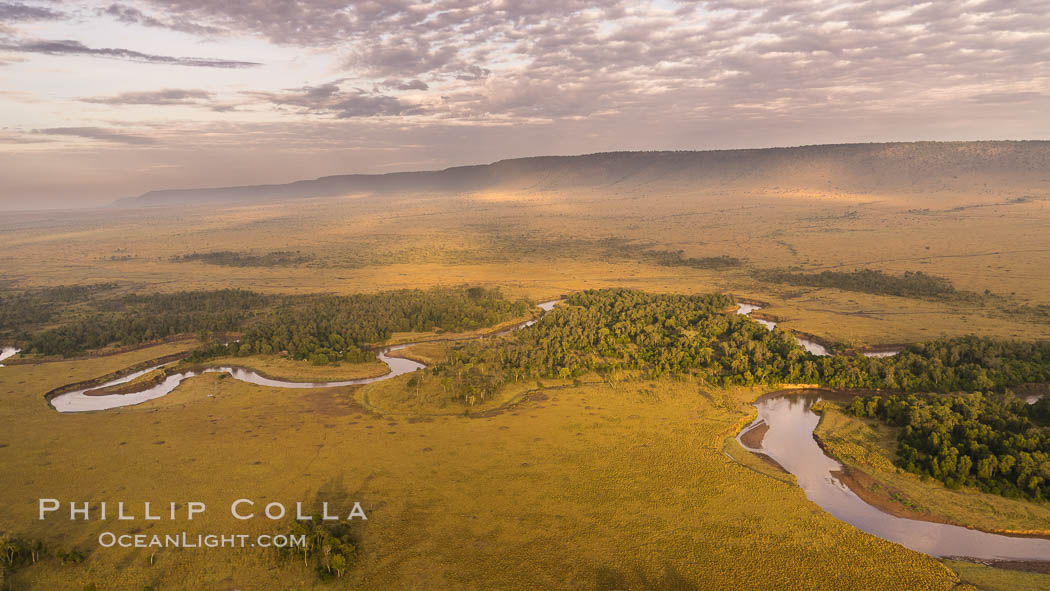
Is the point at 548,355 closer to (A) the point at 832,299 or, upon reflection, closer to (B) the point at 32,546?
(B) the point at 32,546

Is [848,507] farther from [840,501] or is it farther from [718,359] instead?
[718,359]

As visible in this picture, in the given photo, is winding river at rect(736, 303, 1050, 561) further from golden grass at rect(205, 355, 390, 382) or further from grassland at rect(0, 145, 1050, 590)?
golden grass at rect(205, 355, 390, 382)

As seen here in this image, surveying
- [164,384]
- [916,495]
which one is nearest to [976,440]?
[916,495]

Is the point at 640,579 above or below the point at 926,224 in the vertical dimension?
below

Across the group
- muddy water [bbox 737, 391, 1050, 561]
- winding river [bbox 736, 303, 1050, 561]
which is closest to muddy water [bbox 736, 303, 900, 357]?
winding river [bbox 736, 303, 1050, 561]

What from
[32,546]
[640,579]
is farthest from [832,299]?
[32,546]

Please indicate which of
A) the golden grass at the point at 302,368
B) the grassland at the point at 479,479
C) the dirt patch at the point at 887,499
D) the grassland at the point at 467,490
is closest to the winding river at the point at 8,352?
the grassland at the point at 479,479
